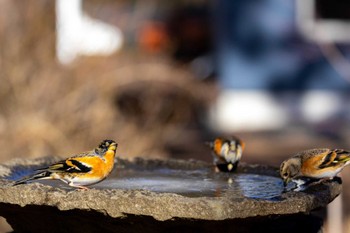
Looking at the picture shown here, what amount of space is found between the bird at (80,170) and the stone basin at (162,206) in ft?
0.20

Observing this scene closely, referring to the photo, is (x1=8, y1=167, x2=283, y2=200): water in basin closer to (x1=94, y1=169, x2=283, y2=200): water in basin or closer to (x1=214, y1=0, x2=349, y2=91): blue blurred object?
(x1=94, y1=169, x2=283, y2=200): water in basin

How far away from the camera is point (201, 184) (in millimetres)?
4516

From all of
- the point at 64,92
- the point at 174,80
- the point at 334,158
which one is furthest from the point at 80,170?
the point at 174,80

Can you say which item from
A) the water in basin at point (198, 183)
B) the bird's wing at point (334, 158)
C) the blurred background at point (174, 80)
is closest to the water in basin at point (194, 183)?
the water in basin at point (198, 183)

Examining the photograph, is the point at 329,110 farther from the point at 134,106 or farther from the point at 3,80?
the point at 3,80

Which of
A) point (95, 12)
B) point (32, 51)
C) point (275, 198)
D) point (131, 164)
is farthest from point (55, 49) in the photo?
point (275, 198)

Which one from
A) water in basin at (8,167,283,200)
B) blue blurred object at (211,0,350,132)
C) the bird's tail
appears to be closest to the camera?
the bird's tail

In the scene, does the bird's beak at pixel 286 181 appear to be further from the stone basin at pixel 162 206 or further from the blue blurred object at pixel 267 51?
the blue blurred object at pixel 267 51

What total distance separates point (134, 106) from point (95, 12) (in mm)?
1214

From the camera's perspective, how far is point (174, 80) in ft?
33.0

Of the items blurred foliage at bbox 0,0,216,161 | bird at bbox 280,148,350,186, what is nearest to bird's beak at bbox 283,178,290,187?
bird at bbox 280,148,350,186

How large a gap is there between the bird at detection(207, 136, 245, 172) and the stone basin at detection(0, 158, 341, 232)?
1.16 ft

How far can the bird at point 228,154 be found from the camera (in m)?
4.97

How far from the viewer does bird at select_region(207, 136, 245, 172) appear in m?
4.97
